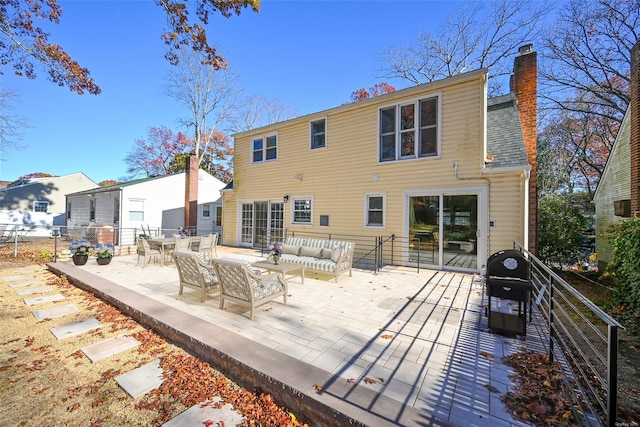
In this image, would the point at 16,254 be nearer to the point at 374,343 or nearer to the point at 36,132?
the point at 36,132

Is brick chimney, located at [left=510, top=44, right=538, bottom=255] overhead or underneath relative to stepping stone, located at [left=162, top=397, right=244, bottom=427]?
overhead

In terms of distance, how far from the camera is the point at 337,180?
1021 cm

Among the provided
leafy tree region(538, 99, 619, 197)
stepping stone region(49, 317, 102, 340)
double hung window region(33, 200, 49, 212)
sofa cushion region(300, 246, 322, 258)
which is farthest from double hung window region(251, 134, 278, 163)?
double hung window region(33, 200, 49, 212)

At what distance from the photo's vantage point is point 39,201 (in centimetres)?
2266

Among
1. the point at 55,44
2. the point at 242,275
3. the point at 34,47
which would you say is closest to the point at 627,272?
the point at 242,275

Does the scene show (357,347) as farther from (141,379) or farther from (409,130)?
(409,130)

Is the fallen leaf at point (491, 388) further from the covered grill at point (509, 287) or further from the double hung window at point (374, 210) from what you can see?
the double hung window at point (374, 210)

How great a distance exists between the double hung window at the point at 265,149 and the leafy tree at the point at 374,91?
11.8 metres

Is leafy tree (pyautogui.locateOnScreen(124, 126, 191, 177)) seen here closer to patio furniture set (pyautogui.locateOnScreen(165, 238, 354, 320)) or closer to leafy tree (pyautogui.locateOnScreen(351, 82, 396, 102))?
leafy tree (pyautogui.locateOnScreen(351, 82, 396, 102))

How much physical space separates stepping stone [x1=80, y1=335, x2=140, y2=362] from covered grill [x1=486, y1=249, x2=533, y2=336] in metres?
5.01

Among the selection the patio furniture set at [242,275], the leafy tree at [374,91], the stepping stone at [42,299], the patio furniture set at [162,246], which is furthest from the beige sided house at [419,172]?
the leafy tree at [374,91]

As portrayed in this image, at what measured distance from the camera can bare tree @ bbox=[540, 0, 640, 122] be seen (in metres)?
13.1

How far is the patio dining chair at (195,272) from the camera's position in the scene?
4.97 meters

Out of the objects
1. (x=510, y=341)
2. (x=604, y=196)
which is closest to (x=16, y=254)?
(x=510, y=341)
